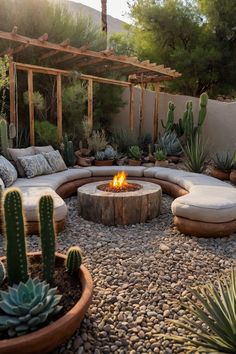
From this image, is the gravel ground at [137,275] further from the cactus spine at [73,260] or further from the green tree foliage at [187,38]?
the green tree foliage at [187,38]

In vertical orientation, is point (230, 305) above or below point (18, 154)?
below

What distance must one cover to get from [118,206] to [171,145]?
14.6 ft

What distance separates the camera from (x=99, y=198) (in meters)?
4.29

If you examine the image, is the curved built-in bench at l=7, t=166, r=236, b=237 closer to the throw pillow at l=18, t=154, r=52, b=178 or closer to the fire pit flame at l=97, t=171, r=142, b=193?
the throw pillow at l=18, t=154, r=52, b=178

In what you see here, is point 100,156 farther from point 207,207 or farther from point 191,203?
point 207,207

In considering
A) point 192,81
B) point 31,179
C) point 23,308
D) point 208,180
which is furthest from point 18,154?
point 192,81

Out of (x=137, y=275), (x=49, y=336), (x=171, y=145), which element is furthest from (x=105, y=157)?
(x=49, y=336)

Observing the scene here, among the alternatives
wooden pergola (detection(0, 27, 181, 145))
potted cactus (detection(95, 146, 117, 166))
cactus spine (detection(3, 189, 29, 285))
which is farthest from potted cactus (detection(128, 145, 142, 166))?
cactus spine (detection(3, 189, 29, 285))

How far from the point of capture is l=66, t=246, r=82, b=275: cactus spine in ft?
7.53

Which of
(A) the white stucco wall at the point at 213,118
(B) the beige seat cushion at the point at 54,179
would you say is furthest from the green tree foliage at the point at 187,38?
(B) the beige seat cushion at the point at 54,179

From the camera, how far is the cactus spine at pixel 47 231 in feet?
6.88

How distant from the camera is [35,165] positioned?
5336mm

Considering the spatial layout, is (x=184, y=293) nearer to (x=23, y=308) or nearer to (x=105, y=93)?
(x=23, y=308)

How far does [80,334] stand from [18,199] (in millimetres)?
983
